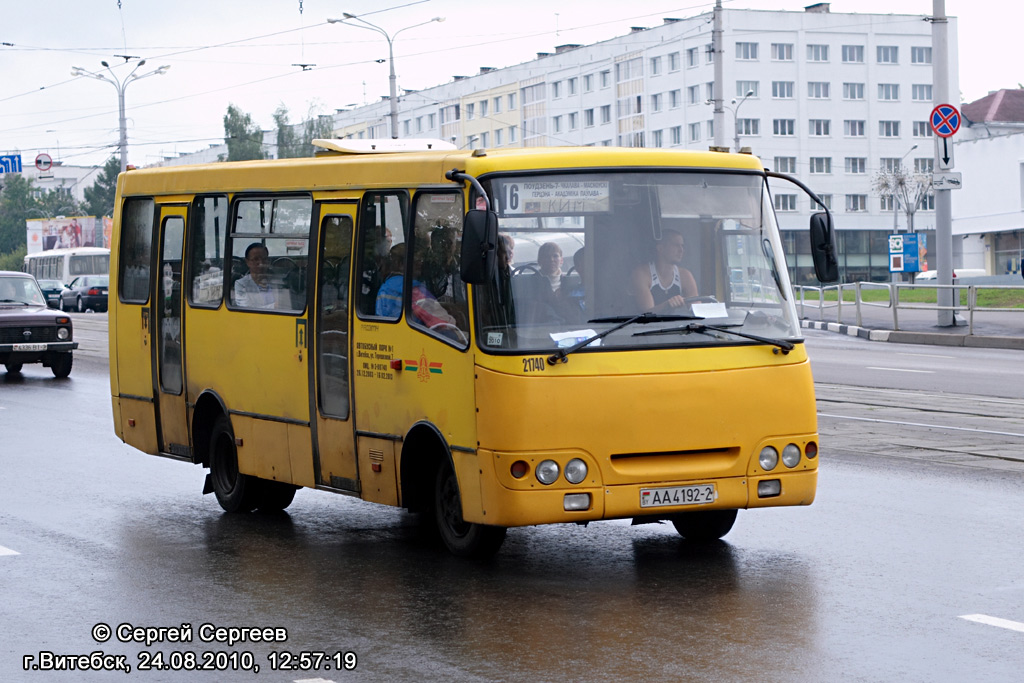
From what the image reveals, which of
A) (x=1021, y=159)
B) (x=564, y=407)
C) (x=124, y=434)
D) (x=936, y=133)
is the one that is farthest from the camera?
(x=1021, y=159)

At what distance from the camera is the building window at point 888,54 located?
314 ft

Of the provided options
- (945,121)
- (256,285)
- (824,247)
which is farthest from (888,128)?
(824,247)

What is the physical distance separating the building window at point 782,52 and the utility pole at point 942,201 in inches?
2486

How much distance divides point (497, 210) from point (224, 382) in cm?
336

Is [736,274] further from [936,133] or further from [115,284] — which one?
[936,133]

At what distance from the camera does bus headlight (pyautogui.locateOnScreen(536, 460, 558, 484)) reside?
24.7ft

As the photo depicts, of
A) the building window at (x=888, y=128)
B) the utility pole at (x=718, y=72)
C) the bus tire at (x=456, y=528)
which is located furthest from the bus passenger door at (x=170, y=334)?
the building window at (x=888, y=128)

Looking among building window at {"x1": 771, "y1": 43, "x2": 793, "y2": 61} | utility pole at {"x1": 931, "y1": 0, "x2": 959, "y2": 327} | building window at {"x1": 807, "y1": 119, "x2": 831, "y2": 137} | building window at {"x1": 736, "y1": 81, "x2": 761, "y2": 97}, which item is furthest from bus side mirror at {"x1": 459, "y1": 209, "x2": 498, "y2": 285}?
building window at {"x1": 807, "y1": 119, "x2": 831, "y2": 137}

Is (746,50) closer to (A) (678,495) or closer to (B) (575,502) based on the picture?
(A) (678,495)

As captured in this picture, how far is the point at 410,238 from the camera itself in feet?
28.1

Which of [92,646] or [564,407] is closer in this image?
[92,646]

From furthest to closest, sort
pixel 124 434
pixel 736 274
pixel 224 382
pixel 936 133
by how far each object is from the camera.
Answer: pixel 936 133, pixel 124 434, pixel 224 382, pixel 736 274

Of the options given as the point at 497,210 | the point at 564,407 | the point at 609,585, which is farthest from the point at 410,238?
the point at 609,585

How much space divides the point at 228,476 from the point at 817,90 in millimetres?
88322
